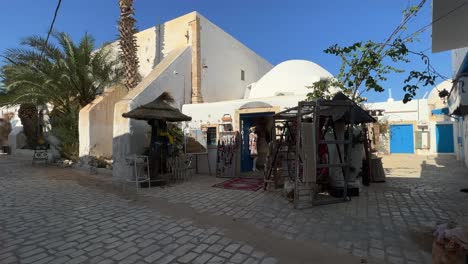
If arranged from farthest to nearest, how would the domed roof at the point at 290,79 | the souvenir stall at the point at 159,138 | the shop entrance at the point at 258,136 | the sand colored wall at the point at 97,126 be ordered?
the domed roof at the point at 290,79
the sand colored wall at the point at 97,126
the shop entrance at the point at 258,136
the souvenir stall at the point at 159,138

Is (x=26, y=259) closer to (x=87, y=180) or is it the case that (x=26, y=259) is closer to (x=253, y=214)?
(x=253, y=214)

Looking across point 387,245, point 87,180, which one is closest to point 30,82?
point 87,180

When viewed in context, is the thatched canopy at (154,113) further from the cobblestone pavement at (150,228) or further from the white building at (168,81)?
the cobblestone pavement at (150,228)

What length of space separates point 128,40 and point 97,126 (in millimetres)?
4179

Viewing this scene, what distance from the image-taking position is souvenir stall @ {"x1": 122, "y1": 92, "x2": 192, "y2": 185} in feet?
26.3

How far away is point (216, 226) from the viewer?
459 centimetres

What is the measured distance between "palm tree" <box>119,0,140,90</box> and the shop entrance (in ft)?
18.5

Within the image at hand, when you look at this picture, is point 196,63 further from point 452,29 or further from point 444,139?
point 444,139

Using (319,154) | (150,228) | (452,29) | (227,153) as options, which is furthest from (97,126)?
(452,29)

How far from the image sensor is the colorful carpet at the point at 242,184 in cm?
778

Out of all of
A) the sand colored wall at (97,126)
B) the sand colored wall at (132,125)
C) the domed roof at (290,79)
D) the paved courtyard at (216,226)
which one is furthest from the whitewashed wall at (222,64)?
the paved courtyard at (216,226)

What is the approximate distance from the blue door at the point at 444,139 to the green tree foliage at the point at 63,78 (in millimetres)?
21693

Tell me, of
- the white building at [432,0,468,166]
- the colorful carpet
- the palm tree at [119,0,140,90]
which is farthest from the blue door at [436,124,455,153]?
the palm tree at [119,0,140,90]

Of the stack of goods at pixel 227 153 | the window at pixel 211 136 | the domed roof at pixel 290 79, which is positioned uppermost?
the domed roof at pixel 290 79
